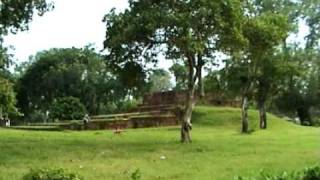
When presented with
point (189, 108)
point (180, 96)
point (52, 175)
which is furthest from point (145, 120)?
point (52, 175)

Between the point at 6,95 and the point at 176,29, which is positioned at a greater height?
the point at 176,29

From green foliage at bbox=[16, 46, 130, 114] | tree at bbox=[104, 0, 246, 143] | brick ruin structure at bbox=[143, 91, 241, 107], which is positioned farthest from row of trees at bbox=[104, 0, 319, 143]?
green foliage at bbox=[16, 46, 130, 114]

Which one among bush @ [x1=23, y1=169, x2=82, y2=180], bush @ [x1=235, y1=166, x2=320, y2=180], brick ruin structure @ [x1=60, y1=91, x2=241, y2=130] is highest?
brick ruin structure @ [x1=60, y1=91, x2=241, y2=130]

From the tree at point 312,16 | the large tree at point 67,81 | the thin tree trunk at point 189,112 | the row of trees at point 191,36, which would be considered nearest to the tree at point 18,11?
the row of trees at point 191,36

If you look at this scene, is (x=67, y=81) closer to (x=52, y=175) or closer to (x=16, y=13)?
(x=16, y=13)

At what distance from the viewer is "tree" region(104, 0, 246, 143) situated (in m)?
18.1

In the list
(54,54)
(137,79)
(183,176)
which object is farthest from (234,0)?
(54,54)

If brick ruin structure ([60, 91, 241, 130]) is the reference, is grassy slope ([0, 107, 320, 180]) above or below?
below

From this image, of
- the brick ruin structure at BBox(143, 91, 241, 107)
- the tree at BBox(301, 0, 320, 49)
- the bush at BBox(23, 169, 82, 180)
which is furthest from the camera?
the brick ruin structure at BBox(143, 91, 241, 107)

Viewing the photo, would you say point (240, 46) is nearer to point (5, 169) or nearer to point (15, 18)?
point (15, 18)

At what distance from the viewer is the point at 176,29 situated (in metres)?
18.2

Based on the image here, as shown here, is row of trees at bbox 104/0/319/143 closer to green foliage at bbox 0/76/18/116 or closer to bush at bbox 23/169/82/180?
green foliage at bbox 0/76/18/116

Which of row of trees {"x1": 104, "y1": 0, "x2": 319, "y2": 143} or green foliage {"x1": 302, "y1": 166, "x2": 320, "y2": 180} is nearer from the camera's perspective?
green foliage {"x1": 302, "y1": 166, "x2": 320, "y2": 180}

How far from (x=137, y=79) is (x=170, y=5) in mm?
3705
